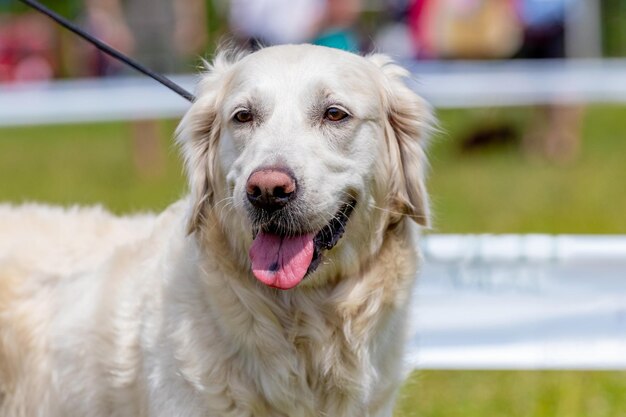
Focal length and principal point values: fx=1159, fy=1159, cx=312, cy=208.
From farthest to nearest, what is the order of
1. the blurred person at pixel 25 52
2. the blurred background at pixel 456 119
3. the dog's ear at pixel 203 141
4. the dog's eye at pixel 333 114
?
the blurred person at pixel 25 52
the blurred background at pixel 456 119
the dog's ear at pixel 203 141
the dog's eye at pixel 333 114

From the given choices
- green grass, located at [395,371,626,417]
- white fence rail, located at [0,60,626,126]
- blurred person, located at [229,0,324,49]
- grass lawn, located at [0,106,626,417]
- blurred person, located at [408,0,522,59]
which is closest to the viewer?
green grass, located at [395,371,626,417]

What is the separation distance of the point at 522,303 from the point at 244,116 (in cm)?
252

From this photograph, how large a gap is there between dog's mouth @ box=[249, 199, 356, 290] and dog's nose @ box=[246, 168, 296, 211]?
0.14 meters

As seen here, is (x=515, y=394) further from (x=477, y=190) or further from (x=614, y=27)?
(x=614, y=27)

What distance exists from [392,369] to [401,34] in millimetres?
13395

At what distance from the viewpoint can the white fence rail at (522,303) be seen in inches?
238

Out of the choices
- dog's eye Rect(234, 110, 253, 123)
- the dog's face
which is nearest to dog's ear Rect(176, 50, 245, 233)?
the dog's face

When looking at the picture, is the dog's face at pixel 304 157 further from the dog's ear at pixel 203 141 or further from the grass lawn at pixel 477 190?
the grass lawn at pixel 477 190

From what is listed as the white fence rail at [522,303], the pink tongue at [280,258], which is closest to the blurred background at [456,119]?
the white fence rail at [522,303]

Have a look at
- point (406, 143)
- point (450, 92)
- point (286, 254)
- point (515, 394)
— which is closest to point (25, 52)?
point (450, 92)

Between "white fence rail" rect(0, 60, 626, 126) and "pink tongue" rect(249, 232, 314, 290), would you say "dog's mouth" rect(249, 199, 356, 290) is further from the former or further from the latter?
"white fence rail" rect(0, 60, 626, 126)

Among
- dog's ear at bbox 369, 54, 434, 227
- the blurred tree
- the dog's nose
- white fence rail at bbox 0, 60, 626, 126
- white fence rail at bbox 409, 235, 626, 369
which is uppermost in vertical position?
the blurred tree

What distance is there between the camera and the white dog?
4.04 m

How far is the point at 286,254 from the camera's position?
4.04 metres
